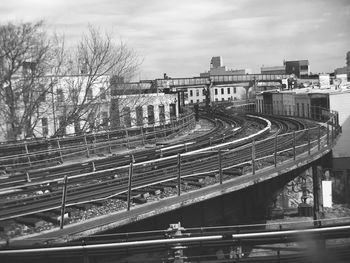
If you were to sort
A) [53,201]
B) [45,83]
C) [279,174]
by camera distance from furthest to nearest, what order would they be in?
[45,83] < [279,174] < [53,201]

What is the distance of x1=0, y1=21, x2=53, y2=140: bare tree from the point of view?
→ 29234 millimetres

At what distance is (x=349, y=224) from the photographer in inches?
227

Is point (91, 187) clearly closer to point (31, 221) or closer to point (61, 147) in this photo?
point (31, 221)

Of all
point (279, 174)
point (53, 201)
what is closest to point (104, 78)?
point (279, 174)

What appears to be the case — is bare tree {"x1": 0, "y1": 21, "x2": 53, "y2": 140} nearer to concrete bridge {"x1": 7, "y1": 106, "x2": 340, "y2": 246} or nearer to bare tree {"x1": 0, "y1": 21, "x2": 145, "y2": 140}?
bare tree {"x1": 0, "y1": 21, "x2": 145, "y2": 140}

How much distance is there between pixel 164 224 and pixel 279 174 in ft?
18.0

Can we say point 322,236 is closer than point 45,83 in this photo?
Yes

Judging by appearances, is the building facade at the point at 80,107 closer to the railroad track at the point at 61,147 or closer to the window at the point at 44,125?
the window at the point at 44,125

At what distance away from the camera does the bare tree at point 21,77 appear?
29.2 meters

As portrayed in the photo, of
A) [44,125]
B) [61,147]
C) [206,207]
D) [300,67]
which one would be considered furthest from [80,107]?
[300,67]

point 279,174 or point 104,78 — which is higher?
point 104,78

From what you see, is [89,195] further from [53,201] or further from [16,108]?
[16,108]

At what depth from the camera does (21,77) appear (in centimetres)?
3145

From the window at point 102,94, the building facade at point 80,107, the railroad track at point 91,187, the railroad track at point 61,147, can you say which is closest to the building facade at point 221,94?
the building facade at point 80,107
